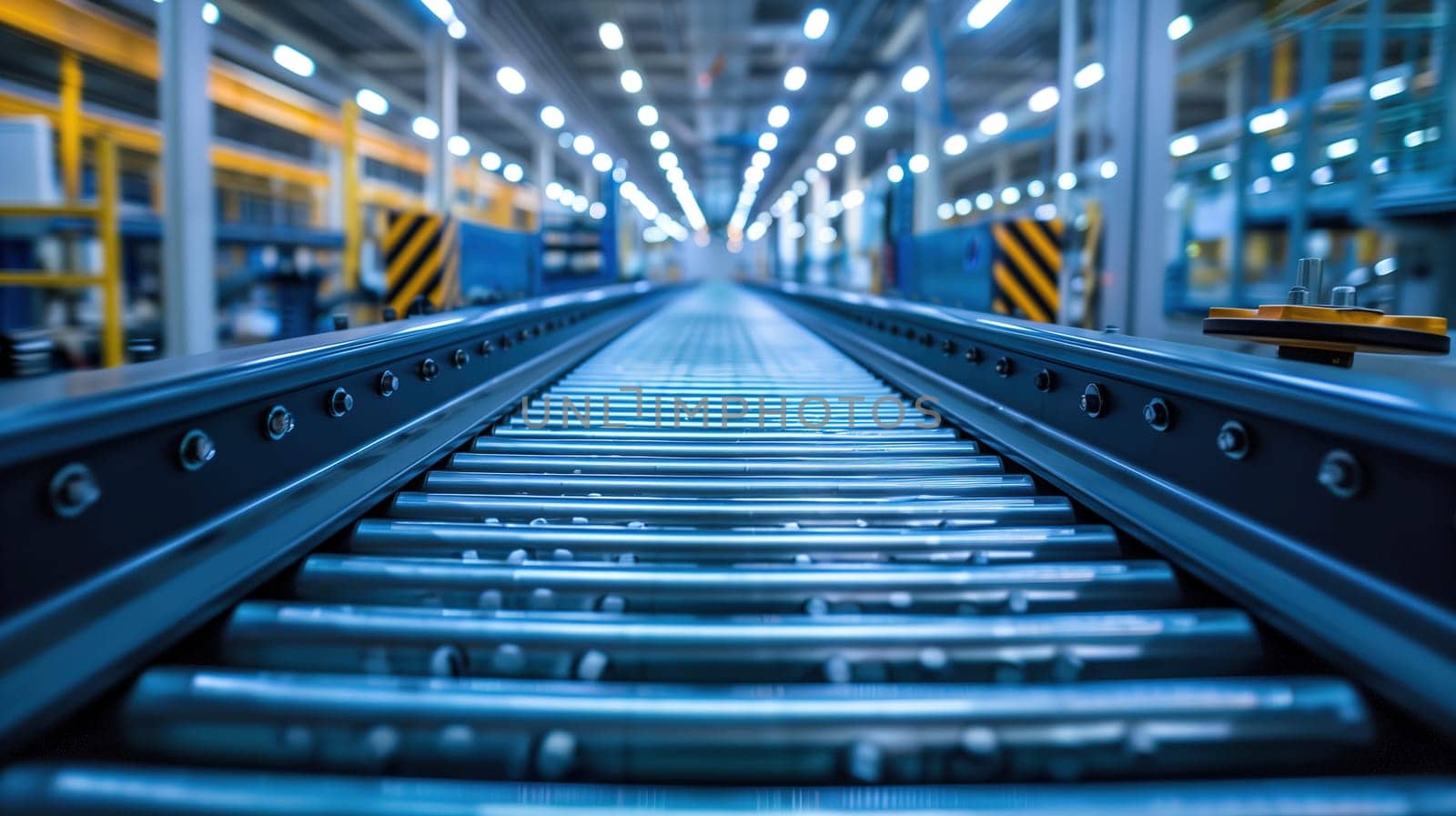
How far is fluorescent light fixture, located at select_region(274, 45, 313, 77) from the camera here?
8391mm

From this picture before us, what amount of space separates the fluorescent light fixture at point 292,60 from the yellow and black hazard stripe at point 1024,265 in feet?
23.9

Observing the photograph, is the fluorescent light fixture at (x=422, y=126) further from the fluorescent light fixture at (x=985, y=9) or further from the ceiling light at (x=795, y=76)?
the fluorescent light fixture at (x=985, y=9)

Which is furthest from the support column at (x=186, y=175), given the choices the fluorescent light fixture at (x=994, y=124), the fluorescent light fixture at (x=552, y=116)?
the fluorescent light fixture at (x=994, y=124)

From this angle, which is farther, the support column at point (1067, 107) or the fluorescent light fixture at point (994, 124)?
the fluorescent light fixture at point (994, 124)

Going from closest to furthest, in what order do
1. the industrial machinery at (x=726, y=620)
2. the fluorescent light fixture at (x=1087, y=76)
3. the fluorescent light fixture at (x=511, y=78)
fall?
the industrial machinery at (x=726, y=620), the fluorescent light fixture at (x=511, y=78), the fluorescent light fixture at (x=1087, y=76)

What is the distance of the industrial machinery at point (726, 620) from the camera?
0.91 metres

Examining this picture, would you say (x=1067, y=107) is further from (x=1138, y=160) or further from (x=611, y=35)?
(x=611, y=35)

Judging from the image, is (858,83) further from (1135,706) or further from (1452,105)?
(1135,706)

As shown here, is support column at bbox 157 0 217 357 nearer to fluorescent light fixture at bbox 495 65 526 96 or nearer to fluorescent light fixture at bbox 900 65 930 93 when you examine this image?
fluorescent light fixture at bbox 495 65 526 96

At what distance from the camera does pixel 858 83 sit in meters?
15.7

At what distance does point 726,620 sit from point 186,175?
455 cm

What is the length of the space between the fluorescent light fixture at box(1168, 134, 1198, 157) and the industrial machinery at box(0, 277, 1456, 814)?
43.7ft

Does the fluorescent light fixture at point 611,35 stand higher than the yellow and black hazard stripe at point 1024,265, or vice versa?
the fluorescent light fixture at point 611,35

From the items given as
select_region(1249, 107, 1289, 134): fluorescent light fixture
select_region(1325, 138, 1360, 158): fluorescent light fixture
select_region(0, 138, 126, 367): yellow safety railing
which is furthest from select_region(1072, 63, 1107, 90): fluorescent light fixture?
select_region(0, 138, 126, 367): yellow safety railing
